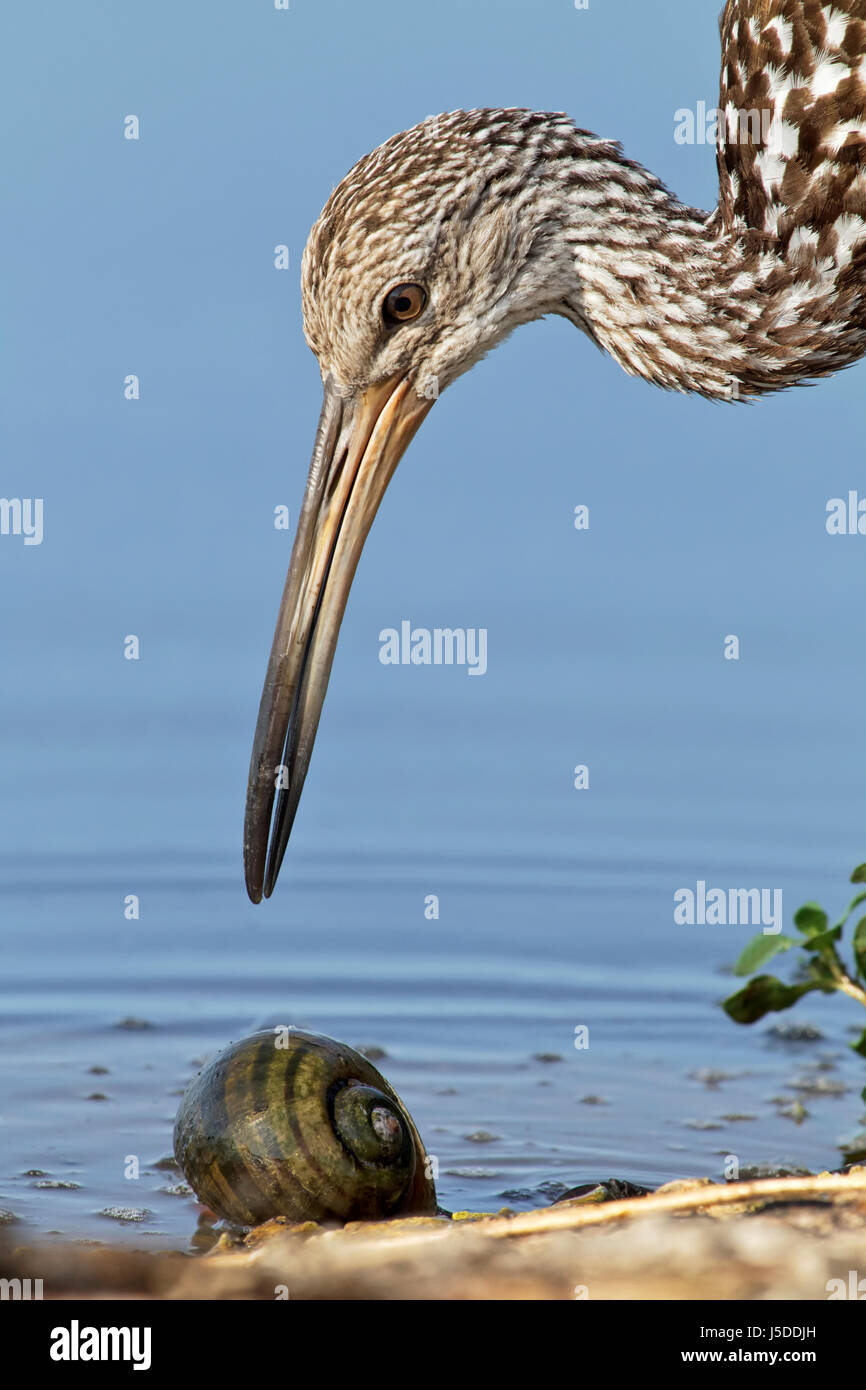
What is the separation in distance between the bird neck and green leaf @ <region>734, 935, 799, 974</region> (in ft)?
5.20

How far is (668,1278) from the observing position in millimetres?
3080

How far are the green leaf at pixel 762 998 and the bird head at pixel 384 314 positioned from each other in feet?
4.54

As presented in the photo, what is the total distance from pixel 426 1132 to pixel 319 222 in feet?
9.10

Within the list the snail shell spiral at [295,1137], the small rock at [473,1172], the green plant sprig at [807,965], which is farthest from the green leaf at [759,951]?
the snail shell spiral at [295,1137]

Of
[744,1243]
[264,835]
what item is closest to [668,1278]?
[744,1243]

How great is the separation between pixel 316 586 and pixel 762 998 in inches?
68.6

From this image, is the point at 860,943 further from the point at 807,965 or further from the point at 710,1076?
the point at 710,1076

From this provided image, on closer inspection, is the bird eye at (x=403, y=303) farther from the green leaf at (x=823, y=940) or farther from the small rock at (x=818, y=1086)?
the small rock at (x=818, y=1086)

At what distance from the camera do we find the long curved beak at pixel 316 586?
495cm

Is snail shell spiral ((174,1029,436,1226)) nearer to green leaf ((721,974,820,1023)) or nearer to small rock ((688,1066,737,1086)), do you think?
green leaf ((721,974,820,1023))

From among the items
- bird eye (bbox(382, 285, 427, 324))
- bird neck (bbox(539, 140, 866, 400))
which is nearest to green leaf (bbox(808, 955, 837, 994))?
bird neck (bbox(539, 140, 866, 400))

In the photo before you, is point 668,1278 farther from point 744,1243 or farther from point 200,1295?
point 200,1295

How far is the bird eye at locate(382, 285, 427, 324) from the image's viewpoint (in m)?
4.75

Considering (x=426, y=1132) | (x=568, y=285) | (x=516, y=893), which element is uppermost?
(x=568, y=285)
